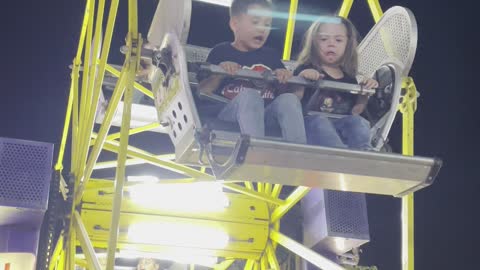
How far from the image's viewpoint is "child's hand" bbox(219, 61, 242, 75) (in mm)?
6297

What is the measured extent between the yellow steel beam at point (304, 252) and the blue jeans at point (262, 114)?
1.75 metres

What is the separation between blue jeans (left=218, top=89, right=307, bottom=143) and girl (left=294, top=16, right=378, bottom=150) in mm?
325

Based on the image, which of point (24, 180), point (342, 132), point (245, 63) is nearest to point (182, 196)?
point (24, 180)

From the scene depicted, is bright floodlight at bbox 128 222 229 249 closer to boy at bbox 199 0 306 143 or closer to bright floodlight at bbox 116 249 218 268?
bright floodlight at bbox 116 249 218 268

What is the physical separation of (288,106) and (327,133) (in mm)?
421

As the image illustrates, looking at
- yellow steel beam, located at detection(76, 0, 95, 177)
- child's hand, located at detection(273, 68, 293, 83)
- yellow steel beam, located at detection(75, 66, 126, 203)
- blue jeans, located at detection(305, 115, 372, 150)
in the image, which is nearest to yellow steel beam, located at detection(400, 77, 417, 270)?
blue jeans, located at detection(305, 115, 372, 150)

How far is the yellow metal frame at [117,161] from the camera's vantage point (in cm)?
634

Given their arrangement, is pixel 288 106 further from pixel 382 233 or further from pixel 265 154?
pixel 382 233

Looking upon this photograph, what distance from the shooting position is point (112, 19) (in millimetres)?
6777

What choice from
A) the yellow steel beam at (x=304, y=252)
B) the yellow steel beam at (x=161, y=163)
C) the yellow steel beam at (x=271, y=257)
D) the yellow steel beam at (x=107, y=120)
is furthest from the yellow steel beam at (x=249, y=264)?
the yellow steel beam at (x=107, y=120)

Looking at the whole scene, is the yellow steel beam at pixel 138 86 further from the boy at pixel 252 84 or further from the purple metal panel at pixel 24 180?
the boy at pixel 252 84

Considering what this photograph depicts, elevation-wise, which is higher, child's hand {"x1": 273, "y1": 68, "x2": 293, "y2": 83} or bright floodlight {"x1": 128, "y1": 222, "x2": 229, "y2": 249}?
child's hand {"x1": 273, "y1": 68, "x2": 293, "y2": 83}

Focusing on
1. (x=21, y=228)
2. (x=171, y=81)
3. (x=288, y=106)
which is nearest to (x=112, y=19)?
(x=171, y=81)

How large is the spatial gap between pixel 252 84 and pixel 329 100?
0.68 m
